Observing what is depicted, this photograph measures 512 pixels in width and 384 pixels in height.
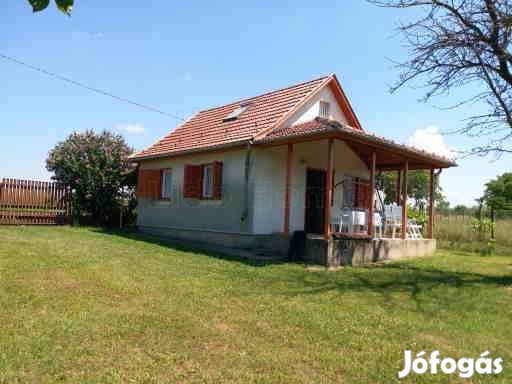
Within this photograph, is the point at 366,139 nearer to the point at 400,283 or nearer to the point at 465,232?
the point at 400,283

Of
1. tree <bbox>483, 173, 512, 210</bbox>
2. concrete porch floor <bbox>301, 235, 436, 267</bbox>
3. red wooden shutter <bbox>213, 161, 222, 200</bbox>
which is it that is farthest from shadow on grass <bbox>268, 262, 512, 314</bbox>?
tree <bbox>483, 173, 512, 210</bbox>

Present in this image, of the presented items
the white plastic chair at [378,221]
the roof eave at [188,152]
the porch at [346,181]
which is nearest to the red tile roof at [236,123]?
the roof eave at [188,152]

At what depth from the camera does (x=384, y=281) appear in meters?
7.93

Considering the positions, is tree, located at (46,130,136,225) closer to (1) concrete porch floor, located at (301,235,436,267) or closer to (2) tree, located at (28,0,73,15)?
(1) concrete porch floor, located at (301,235,436,267)

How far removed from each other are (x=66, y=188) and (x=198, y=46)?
8.36m

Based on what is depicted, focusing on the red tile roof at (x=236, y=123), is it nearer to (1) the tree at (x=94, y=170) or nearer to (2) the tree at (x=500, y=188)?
(1) the tree at (x=94, y=170)

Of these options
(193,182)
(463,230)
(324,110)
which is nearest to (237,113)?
(324,110)

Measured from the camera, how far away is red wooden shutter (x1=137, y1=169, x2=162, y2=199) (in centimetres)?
1491

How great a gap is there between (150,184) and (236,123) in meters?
4.10

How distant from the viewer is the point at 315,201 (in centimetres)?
1282

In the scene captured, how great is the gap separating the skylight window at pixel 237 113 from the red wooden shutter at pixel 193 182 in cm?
250

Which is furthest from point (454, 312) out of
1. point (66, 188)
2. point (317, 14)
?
point (66, 188)

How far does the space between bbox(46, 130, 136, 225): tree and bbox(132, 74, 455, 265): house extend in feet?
6.98

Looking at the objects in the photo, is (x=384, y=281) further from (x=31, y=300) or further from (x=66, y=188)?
(x=66, y=188)
